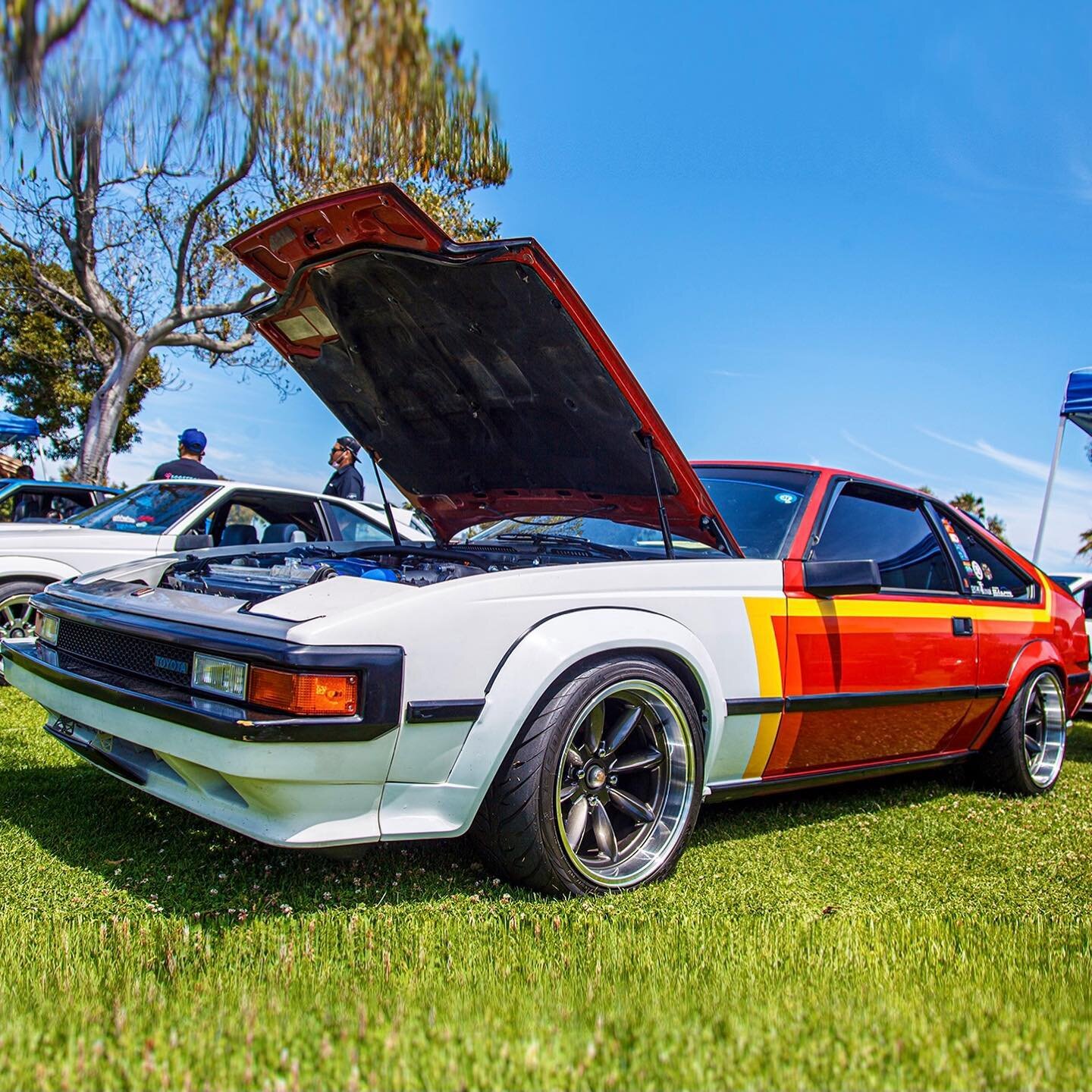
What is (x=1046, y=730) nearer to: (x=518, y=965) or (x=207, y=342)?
(x=518, y=965)

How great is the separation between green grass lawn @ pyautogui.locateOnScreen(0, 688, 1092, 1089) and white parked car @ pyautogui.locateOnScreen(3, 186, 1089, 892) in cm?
26

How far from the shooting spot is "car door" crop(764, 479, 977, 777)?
342 centimetres

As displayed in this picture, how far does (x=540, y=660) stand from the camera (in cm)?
268

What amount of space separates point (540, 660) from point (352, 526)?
4.79 metres

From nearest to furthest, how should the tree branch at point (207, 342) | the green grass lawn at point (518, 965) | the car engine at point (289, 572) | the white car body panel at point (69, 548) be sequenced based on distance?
the green grass lawn at point (518, 965) → the car engine at point (289, 572) → the white car body panel at point (69, 548) → the tree branch at point (207, 342)

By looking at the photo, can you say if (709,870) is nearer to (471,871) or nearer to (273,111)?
(471,871)

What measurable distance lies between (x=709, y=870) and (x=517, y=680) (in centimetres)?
102

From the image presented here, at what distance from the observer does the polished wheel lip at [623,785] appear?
9.37 ft

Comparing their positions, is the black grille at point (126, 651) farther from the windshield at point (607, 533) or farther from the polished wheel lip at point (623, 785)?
the windshield at point (607, 533)

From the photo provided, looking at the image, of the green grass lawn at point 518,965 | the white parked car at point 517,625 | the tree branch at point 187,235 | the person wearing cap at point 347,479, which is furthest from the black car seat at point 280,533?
the tree branch at point 187,235

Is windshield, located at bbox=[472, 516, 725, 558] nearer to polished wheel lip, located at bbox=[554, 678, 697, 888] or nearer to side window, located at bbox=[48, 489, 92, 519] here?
polished wheel lip, located at bbox=[554, 678, 697, 888]

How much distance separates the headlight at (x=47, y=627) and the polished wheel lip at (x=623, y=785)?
177 cm

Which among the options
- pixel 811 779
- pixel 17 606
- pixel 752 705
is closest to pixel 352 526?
pixel 17 606

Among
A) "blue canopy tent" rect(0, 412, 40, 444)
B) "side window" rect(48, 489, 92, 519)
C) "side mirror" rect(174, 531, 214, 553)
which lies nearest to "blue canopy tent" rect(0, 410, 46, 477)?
"blue canopy tent" rect(0, 412, 40, 444)
